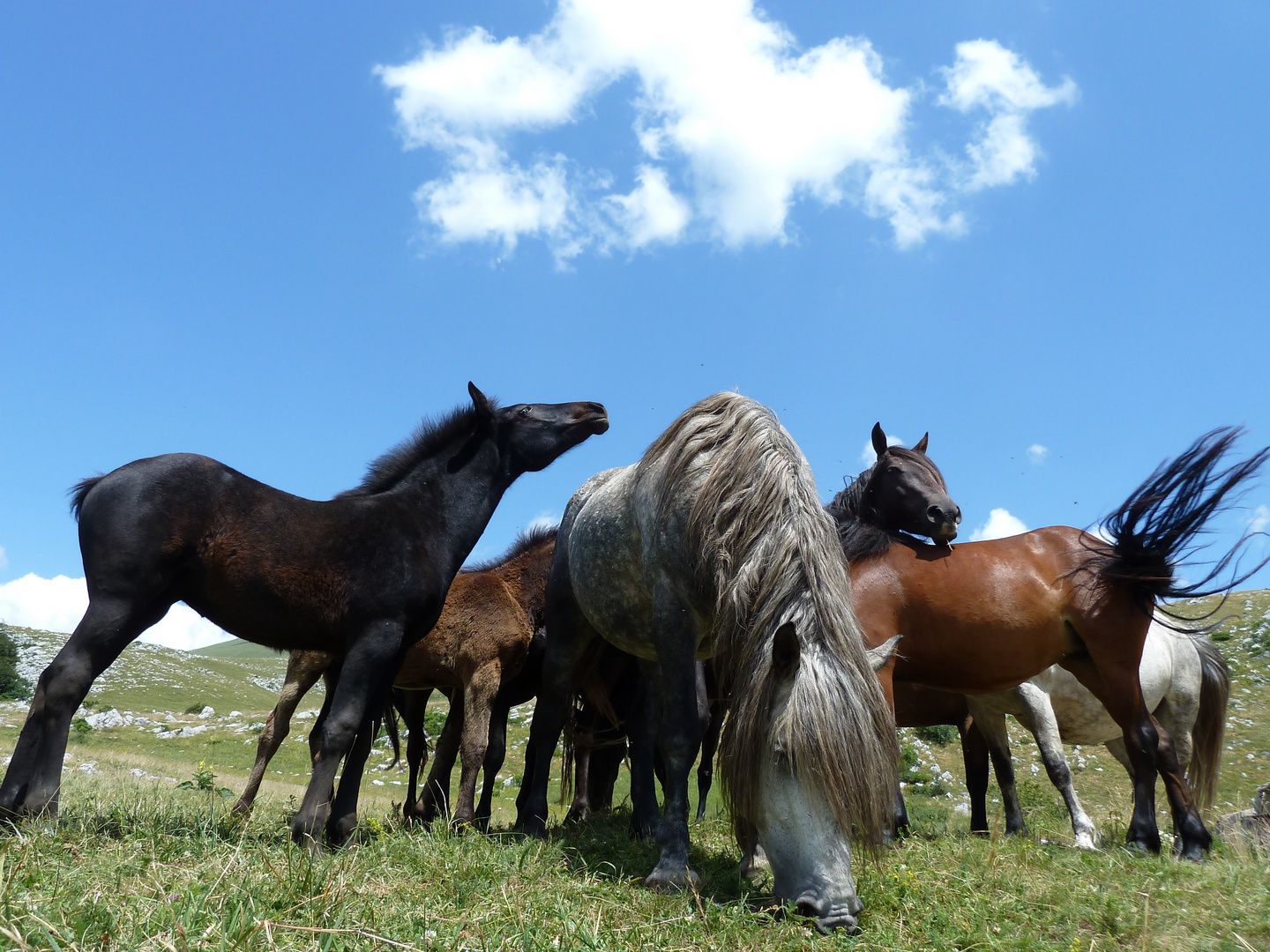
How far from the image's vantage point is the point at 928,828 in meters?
8.01

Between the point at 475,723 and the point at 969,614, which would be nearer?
the point at 969,614

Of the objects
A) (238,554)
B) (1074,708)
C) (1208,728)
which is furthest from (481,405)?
(1208,728)

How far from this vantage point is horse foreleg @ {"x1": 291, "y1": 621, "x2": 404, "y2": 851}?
4.73 m

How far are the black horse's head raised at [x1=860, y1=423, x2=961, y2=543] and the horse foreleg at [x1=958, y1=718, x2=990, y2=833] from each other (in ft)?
9.50

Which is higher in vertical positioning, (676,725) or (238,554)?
(238,554)

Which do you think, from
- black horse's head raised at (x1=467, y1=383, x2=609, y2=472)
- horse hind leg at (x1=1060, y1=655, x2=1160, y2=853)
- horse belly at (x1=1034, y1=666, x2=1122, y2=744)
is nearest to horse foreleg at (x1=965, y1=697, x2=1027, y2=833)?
horse belly at (x1=1034, y1=666, x2=1122, y2=744)

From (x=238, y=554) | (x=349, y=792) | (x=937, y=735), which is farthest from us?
(x=937, y=735)

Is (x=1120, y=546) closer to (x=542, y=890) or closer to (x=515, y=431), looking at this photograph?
(x=515, y=431)

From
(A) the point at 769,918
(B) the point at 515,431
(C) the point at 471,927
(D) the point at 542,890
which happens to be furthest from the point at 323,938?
(B) the point at 515,431

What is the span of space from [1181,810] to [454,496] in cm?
A: 608

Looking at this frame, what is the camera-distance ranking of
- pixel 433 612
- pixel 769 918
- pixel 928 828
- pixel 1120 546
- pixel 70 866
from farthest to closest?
pixel 928 828
pixel 1120 546
pixel 433 612
pixel 769 918
pixel 70 866

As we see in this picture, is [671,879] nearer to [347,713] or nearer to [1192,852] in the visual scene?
[347,713]

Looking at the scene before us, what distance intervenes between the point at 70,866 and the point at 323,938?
61.0 inches

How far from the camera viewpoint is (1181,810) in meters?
6.39
